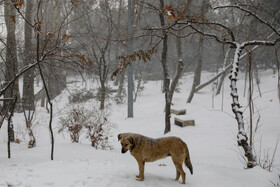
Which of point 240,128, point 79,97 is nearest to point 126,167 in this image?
point 240,128

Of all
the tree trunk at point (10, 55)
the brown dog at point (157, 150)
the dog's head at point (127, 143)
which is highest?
the tree trunk at point (10, 55)

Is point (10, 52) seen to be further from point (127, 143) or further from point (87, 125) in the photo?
point (127, 143)

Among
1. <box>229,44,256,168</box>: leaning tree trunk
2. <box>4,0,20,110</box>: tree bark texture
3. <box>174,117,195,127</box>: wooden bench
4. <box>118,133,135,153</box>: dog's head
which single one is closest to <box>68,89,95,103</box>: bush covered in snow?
<box>4,0,20,110</box>: tree bark texture

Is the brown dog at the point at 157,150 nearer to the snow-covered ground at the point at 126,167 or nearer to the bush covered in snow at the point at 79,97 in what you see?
the snow-covered ground at the point at 126,167

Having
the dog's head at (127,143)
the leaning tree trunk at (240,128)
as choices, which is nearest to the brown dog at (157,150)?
the dog's head at (127,143)

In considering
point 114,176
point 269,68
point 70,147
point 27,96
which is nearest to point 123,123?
point 27,96

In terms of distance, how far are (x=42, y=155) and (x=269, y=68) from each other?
96.8 ft

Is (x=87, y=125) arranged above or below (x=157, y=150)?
below

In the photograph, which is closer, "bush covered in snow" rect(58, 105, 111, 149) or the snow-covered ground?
the snow-covered ground

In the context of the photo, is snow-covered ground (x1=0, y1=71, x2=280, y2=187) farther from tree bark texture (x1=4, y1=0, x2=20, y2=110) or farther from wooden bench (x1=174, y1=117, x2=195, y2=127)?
tree bark texture (x1=4, y1=0, x2=20, y2=110)

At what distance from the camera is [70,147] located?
624 centimetres

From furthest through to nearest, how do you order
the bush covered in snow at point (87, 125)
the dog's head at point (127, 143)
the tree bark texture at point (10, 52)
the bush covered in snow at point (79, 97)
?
the bush covered in snow at point (79, 97), the bush covered in snow at point (87, 125), the tree bark texture at point (10, 52), the dog's head at point (127, 143)

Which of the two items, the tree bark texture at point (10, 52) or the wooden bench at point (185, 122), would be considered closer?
the tree bark texture at point (10, 52)

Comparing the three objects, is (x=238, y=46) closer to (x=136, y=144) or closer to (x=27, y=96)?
(x=136, y=144)
